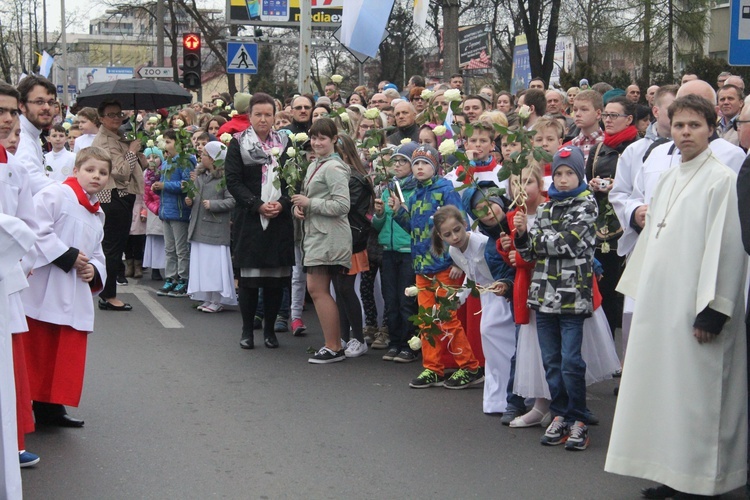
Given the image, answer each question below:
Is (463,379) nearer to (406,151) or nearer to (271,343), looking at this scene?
(406,151)

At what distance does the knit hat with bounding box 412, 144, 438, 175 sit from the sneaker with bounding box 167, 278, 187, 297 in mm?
5308

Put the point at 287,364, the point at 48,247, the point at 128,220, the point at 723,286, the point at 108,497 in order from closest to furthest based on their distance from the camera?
the point at 723,286 → the point at 108,497 → the point at 48,247 → the point at 287,364 → the point at 128,220

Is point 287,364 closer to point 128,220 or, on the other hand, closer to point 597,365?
point 597,365

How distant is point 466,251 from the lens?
25.6ft

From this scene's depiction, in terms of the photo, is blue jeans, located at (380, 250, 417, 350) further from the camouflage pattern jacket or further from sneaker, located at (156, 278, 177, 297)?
sneaker, located at (156, 278, 177, 297)

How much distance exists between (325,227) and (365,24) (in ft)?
13.3

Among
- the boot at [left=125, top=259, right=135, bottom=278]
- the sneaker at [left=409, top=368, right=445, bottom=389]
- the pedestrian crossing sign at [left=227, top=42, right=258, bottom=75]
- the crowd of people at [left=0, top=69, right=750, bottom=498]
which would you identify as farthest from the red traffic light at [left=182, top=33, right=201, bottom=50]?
the sneaker at [left=409, top=368, right=445, bottom=389]

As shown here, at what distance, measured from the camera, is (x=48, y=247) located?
6.76 meters

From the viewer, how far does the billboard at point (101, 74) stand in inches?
2470

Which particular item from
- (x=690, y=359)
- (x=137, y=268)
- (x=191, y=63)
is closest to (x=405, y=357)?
(x=690, y=359)

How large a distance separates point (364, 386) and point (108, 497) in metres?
2.97

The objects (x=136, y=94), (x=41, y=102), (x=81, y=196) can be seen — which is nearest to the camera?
(x=81, y=196)

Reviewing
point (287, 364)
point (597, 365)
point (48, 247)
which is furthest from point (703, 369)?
point (287, 364)

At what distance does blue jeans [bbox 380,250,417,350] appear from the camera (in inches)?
364
